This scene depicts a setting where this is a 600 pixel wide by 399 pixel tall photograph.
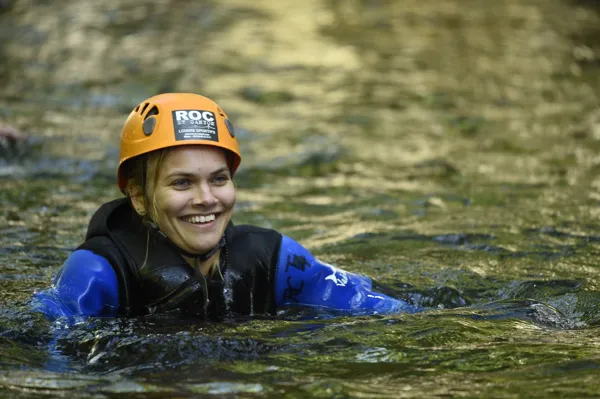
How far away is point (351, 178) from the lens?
1034 cm

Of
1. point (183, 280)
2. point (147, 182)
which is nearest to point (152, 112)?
point (147, 182)

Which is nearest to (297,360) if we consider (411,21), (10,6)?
(411,21)

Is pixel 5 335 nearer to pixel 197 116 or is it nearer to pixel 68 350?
pixel 68 350

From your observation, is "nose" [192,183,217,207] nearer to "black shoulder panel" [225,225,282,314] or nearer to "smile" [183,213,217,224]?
"smile" [183,213,217,224]

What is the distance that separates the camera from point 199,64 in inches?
677

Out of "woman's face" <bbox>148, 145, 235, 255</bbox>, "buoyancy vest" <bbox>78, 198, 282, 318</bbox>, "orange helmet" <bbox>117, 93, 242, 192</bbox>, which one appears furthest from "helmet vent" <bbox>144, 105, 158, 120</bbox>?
"buoyancy vest" <bbox>78, 198, 282, 318</bbox>

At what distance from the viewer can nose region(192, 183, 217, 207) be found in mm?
5016

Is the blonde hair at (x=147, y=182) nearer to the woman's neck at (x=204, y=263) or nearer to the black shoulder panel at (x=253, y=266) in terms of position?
the woman's neck at (x=204, y=263)

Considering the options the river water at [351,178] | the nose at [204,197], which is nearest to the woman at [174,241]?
the nose at [204,197]

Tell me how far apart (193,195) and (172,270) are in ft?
1.50

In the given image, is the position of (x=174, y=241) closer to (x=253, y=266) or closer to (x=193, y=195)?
(x=193, y=195)

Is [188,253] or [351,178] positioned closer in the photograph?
[188,253]

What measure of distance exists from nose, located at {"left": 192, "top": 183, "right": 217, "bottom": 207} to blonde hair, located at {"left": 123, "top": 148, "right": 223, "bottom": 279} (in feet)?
0.78

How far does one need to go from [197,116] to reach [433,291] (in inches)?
86.7
